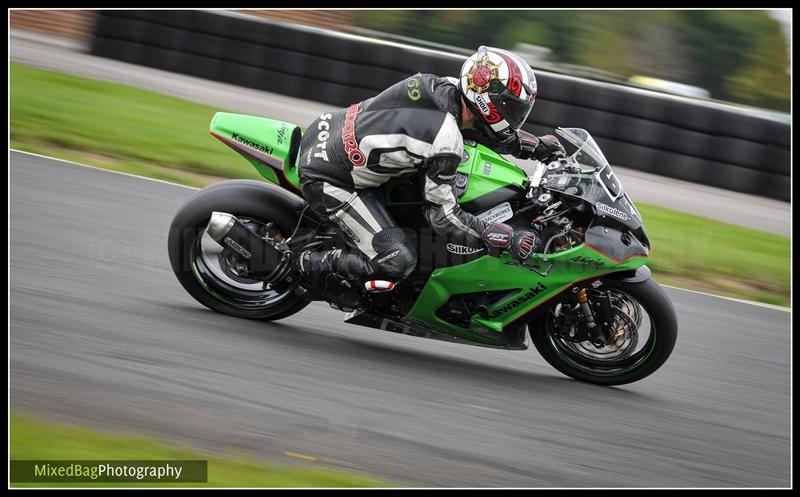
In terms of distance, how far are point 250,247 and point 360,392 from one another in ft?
4.15

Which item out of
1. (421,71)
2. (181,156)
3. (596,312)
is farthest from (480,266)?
(421,71)

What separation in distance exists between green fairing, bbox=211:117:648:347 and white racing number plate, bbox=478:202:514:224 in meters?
0.11

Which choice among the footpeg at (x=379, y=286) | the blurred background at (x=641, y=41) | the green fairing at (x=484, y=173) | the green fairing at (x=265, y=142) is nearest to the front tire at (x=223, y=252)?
the green fairing at (x=265, y=142)

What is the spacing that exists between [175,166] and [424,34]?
5892 millimetres

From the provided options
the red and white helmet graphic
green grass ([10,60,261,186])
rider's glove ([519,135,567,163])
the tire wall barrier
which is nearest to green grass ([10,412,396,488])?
the red and white helmet graphic

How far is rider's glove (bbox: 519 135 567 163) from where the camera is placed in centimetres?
556

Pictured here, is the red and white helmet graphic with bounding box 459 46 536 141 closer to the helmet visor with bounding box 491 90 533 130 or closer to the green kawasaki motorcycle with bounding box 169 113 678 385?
the helmet visor with bounding box 491 90 533 130

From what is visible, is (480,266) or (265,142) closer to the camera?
(480,266)

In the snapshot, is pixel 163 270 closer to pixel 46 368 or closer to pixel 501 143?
pixel 46 368

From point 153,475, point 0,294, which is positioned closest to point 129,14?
point 0,294

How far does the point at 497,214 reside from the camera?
5340 millimetres

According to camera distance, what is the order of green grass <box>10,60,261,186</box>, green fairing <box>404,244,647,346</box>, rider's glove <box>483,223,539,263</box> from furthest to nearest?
green grass <box>10,60,261,186</box>, green fairing <box>404,244,647,346</box>, rider's glove <box>483,223,539,263</box>

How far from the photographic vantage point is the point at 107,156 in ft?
31.6

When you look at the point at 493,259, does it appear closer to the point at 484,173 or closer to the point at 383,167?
the point at 484,173
